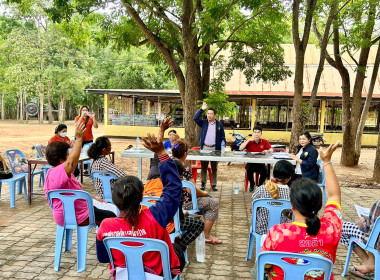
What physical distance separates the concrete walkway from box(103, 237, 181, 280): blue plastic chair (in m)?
1.28

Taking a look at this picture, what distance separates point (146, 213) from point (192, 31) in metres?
6.59

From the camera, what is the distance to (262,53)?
A: 31.2 feet

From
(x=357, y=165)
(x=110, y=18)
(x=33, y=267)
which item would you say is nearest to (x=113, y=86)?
(x=110, y=18)

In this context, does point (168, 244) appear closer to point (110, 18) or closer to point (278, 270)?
point (278, 270)

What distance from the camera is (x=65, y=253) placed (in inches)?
147

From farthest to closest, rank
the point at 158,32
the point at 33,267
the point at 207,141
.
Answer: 1. the point at 158,32
2. the point at 207,141
3. the point at 33,267

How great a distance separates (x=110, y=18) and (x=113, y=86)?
68.9ft

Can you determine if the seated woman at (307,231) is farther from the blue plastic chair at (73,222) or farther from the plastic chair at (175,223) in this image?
the blue plastic chair at (73,222)

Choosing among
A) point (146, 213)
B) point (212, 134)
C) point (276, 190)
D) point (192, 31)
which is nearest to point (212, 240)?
point (276, 190)

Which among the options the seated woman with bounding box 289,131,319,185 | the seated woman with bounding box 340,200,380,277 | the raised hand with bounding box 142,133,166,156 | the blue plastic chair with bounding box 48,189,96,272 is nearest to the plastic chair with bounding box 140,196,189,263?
the blue plastic chair with bounding box 48,189,96,272

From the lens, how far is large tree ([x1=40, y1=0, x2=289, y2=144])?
7.53m

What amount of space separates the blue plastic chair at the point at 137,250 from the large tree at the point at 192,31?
19.7 ft

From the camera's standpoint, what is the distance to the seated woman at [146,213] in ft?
6.56

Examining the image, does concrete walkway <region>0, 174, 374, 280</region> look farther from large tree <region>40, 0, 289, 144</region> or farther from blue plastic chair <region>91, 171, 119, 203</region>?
large tree <region>40, 0, 289, 144</region>
